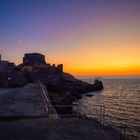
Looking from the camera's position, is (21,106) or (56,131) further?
(21,106)

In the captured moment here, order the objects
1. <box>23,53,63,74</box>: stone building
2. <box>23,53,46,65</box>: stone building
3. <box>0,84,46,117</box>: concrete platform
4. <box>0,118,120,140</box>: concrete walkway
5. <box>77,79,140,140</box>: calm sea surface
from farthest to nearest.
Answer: <box>23,53,46,65</box>: stone building < <box>23,53,63,74</box>: stone building < <box>77,79,140,140</box>: calm sea surface < <box>0,84,46,117</box>: concrete platform < <box>0,118,120,140</box>: concrete walkway

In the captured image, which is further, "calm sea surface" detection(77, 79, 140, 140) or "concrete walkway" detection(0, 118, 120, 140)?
"calm sea surface" detection(77, 79, 140, 140)

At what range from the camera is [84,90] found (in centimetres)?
9619

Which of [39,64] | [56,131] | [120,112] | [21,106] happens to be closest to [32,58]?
[39,64]

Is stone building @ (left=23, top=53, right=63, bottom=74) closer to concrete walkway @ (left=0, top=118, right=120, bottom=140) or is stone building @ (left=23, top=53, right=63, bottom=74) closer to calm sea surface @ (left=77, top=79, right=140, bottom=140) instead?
calm sea surface @ (left=77, top=79, right=140, bottom=140)

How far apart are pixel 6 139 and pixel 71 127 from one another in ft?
11.3

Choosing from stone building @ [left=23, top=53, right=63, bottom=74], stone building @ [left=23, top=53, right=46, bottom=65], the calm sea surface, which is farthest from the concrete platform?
stone building @ [left=23, top=53, right=46, bottom=65]

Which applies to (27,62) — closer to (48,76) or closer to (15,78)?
(48,76)

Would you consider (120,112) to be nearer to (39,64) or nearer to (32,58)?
(39,64)

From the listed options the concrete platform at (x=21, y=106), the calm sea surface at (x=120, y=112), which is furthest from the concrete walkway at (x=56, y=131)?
the calm sea surface at (x=120, y=112)

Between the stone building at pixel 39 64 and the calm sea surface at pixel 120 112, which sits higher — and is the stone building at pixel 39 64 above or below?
above

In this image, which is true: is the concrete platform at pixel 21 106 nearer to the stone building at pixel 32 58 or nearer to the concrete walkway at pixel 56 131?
the concrete walkway at pixel 56 131

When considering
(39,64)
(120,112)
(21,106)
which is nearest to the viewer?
(21,106)

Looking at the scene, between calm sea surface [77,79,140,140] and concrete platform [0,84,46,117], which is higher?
concrete platform [0,84,46,117]
